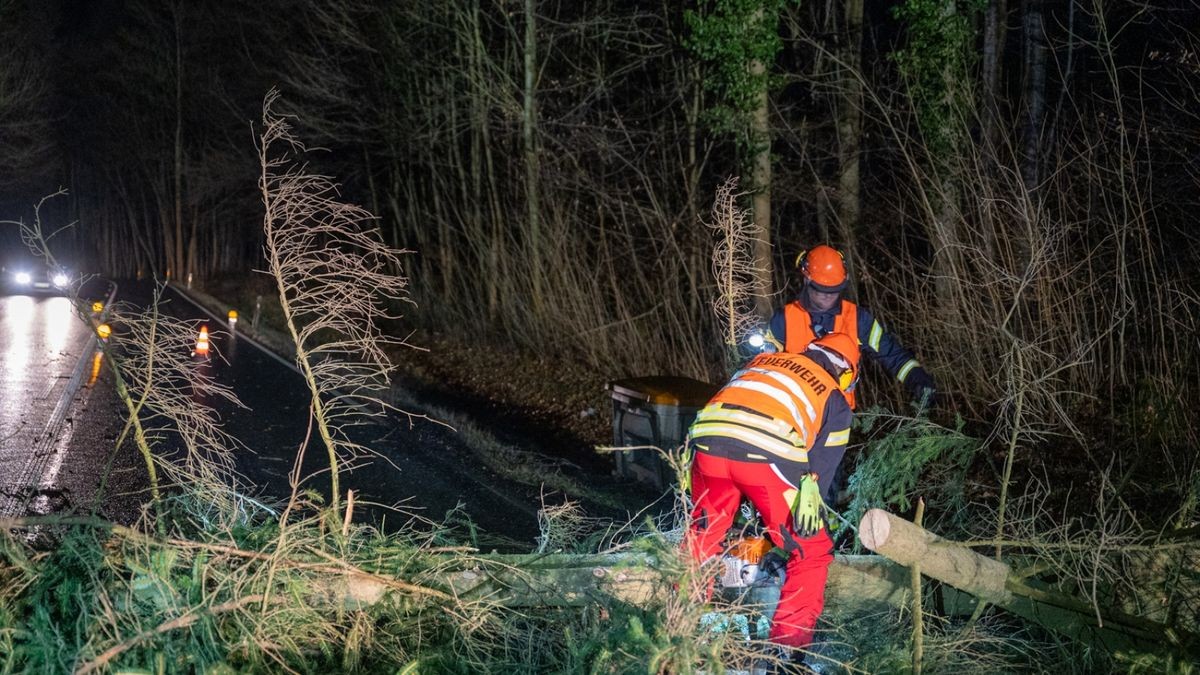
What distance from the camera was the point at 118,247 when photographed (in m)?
72.2

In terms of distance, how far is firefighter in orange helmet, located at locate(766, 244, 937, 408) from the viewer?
5.32 meters

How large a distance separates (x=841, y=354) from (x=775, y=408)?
0.59m

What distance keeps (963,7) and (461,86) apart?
35.1 feet

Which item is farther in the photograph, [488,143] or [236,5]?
[236,5]

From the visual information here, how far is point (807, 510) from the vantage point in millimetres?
4312

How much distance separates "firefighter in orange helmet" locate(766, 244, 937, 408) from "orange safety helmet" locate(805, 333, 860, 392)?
396 millimetres

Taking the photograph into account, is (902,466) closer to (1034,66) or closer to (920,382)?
(920,382)

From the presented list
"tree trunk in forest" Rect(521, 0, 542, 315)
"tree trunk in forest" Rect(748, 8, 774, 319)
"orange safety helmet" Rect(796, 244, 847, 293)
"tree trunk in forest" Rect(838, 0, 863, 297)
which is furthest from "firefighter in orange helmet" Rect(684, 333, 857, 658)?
"tree trunk in forest" Rect(521, 0, 542, 315)

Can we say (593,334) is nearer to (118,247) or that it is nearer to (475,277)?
(475,277)

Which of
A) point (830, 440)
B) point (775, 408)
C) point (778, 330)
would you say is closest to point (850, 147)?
point (778, 330)

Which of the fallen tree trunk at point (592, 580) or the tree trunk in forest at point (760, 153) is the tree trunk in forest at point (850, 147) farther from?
the fallen tree trunk at point (592, 580)

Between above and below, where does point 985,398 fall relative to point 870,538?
below

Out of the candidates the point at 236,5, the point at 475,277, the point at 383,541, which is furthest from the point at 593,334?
the point at 236,5

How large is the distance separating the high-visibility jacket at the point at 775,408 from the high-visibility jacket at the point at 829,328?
86 cm
